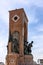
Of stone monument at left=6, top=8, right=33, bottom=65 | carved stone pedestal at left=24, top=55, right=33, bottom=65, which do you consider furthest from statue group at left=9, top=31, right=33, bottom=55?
carved stone pedestal at left=24, top=55, right=33, bottom=65

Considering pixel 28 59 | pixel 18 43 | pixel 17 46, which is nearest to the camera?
pixel 28 59

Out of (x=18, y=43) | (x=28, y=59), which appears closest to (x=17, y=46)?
(x=18, y=43)

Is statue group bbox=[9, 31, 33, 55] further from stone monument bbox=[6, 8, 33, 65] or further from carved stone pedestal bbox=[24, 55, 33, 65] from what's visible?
carved stone pedestal bbox=[24, 55, 33, 65]

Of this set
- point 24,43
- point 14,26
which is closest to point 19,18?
point 14,26

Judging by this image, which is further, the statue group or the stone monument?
the statue group

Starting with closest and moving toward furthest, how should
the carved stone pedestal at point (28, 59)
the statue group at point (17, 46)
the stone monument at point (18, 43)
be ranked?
the stone monument at point (18, 43), the carved stone pedestal at point (28, 59), the statue group at point (17, 46)

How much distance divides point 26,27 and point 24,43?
2.84 metres

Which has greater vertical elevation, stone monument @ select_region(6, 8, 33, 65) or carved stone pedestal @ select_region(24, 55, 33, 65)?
stone monument @ select_region(6, 8, 33, 65)

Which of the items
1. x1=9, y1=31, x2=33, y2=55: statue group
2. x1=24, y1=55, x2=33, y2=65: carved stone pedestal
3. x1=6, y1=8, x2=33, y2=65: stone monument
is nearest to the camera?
x1=6, y1=8, x2=33, y2=65: stone monument

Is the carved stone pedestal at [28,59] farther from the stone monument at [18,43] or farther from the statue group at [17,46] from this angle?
the statue group at [17,46]

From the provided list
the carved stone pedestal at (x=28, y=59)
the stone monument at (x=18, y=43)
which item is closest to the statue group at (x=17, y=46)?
the stone monument at (x=18, y=43)

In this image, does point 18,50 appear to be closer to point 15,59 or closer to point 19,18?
point 15,59

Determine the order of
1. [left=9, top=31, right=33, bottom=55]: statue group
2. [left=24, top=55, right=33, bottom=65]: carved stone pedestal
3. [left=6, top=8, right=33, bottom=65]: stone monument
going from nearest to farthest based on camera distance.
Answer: [left=6, top=8, right=33, bottom=65]: stone monument, [left=24, top=55, right=33, bottom=65]: carved stone pedestal, [left=9, top=31, right=33, bottom=55]: statue group

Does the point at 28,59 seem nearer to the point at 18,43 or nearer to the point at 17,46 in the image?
the point at 17,46
